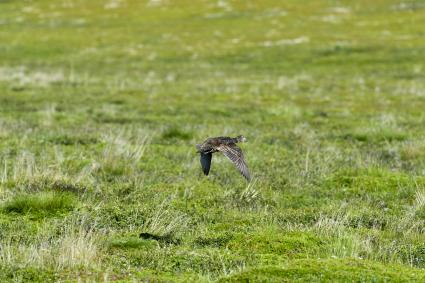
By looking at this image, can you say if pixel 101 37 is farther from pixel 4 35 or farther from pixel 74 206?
pixel 74 206

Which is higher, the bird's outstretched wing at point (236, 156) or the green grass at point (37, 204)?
the bird's outstretched wing at point (236, 156)

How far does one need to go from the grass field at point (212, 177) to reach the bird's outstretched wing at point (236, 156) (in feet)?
2.92

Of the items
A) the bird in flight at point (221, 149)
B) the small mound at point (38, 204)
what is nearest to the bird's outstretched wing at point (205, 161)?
the bird in flight at point (221, 149)

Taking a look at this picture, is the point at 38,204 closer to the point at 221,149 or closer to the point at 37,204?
the point at 37,204

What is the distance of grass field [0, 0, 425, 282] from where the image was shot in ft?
26.7

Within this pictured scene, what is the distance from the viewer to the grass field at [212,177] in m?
8.13

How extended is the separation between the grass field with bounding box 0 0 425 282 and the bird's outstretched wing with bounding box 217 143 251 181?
891 mm

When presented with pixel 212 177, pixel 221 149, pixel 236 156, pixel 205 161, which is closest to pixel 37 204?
pixel 205 161

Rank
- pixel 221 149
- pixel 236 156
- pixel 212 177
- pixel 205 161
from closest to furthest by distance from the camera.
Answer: pixel 236 156 < pixel 221 149 < pixel 205 161 < pixel 212 177

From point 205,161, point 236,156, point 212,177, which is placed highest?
point 236,156

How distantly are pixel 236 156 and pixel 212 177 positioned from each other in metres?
4.63

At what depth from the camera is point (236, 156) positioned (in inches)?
388

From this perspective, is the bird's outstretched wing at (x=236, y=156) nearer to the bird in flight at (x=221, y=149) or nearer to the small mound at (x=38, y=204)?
the bird in flight at (x=221, y=149)

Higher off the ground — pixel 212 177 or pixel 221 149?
pixel 221 149
